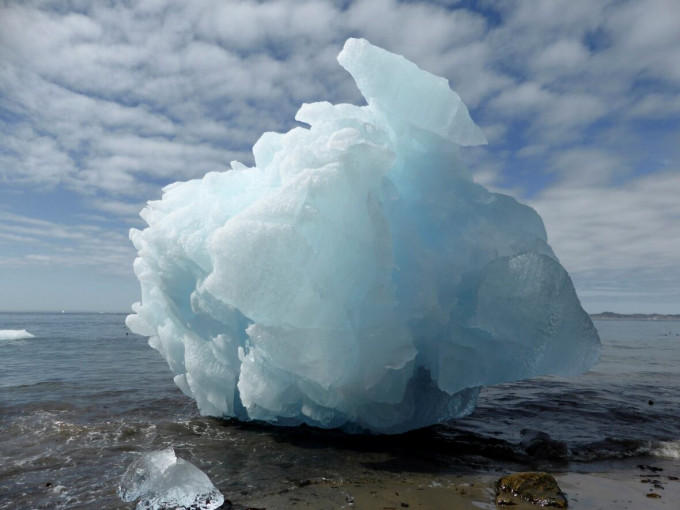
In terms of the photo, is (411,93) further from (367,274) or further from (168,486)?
(168,486)

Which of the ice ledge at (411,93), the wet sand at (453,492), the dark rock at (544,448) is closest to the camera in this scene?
the wet sand at (453,492)

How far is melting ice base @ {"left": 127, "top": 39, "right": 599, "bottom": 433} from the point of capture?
5520 mm

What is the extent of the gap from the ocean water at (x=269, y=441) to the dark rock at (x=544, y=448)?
2 centimetres

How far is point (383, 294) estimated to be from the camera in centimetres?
567

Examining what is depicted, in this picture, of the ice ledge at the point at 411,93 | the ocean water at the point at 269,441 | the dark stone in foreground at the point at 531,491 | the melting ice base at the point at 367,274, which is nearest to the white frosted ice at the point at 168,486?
the ocean water at the point at 269,441

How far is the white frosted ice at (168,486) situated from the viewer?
435cm

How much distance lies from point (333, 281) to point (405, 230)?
136cm

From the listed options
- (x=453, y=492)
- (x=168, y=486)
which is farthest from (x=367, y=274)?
(x=168, y=486)

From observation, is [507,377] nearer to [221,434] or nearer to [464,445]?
[464,445]

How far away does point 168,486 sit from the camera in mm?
4562

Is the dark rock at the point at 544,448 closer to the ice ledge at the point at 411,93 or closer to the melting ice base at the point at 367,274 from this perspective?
the melting ice base at the point at 367,274

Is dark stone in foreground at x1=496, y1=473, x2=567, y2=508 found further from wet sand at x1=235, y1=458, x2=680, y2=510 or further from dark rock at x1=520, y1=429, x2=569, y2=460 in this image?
dark rock at x1=520, y1=429, x2=569, y2=460

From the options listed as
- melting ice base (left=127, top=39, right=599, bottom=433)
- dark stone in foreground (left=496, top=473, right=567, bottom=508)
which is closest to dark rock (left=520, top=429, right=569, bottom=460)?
melting ice base (left=127, top=39, right=599, bottom=433)

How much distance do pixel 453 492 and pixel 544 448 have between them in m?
2.28
